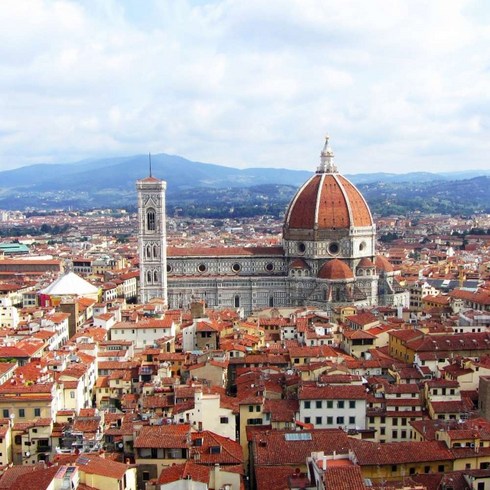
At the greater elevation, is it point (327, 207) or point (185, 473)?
point (327, 207)

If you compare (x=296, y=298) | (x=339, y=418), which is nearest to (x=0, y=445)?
(x=339, y=418)

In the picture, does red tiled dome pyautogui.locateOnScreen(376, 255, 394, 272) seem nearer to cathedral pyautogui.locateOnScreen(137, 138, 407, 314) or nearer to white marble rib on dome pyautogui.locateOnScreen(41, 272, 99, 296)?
cathedral pyautogui.locateOnScreen(137, 138, 407, 314)

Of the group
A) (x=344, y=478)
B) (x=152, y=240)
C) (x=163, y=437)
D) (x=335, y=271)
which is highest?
(x=152, y=240)

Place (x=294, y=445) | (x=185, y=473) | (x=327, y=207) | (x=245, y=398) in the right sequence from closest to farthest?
(x=185, y=473), (x=294, y=445), (x=245, y=398), (x=327, y=207)

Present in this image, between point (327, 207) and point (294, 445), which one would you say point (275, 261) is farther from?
point (294, 445)

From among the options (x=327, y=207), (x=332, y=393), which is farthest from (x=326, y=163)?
(x=332, y=393)

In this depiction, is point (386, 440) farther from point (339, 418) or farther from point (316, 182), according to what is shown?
point (316, 182)

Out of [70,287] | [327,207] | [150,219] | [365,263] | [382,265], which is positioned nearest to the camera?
[70,287]
